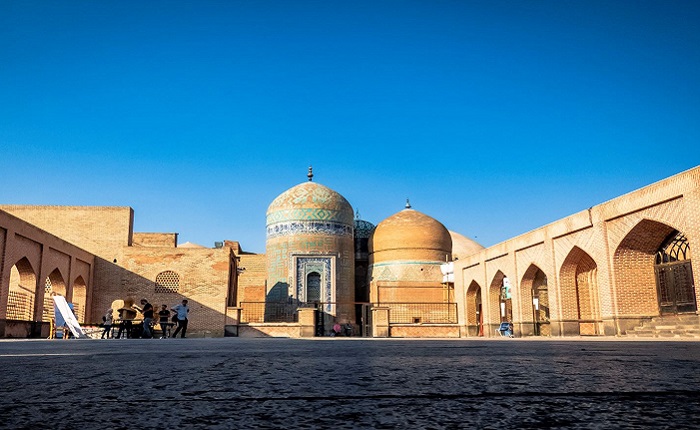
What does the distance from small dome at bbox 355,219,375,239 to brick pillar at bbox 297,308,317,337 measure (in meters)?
10.9

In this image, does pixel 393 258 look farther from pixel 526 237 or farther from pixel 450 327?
pixel 526 237

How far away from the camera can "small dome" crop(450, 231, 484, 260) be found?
36.7m

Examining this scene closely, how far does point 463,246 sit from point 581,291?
20303 mm

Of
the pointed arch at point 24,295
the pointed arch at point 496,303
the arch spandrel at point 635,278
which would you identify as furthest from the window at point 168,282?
the arch spandrel at point 635,278

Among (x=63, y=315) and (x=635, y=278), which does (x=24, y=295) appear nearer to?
(x=63, y=315)

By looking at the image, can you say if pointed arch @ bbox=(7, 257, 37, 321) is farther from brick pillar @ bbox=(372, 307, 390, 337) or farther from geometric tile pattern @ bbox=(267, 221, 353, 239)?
geometric tile pattern @ bbox=(267, 221, 353, 239)

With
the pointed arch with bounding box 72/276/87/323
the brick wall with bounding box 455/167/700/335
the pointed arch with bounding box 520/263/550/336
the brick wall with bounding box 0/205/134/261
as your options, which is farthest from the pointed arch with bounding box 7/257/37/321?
the pointed arch with bounding box 520/263/550/336

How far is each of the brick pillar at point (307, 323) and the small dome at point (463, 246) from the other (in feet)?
56.2

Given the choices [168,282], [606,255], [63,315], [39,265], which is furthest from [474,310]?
[39,265]

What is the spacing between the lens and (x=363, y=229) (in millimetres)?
31500

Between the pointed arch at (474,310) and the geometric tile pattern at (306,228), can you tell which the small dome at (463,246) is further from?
the pointed arch at (474,310)

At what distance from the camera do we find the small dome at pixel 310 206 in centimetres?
2770

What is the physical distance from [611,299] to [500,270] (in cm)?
672

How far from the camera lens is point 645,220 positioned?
1345cm
